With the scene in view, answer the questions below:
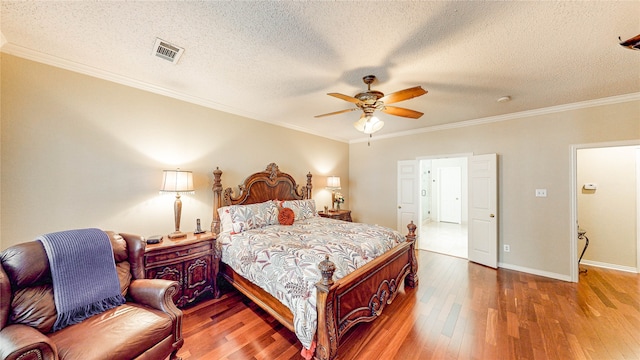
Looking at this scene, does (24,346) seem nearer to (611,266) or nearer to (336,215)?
(336,215)

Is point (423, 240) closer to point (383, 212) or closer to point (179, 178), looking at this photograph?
point (383, 212)

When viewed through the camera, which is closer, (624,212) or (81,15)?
(81,15)

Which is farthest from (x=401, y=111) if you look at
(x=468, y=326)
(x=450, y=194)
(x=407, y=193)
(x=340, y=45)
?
(x=450, y=194)

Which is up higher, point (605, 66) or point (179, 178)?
point (605, 66)

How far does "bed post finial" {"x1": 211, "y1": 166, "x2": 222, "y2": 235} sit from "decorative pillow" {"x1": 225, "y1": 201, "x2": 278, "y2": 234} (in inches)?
11.1

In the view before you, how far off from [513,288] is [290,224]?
131 inches

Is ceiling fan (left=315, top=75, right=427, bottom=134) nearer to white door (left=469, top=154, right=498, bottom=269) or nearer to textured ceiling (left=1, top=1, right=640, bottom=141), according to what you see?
A: textured ceiling (left=1, top=1, right=640, bottom=141)

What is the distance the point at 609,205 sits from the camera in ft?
12.4

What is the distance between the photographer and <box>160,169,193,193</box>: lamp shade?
2.61 m

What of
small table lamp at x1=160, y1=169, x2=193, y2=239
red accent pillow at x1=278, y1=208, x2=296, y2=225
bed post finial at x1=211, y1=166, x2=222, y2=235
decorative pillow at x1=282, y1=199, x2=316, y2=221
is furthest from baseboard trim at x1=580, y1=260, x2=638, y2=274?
small table lamp at x1=160, y1=169, x2=193, y2=239

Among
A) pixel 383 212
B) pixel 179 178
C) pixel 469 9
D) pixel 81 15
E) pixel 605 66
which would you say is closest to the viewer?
pixel 469 9

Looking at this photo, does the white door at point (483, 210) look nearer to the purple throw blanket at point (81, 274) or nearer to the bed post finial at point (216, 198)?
the bed post finial at point (216, 198)

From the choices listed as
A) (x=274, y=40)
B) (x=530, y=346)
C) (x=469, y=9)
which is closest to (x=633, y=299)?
(x=530, y=346)

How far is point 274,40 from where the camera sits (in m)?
1.85
